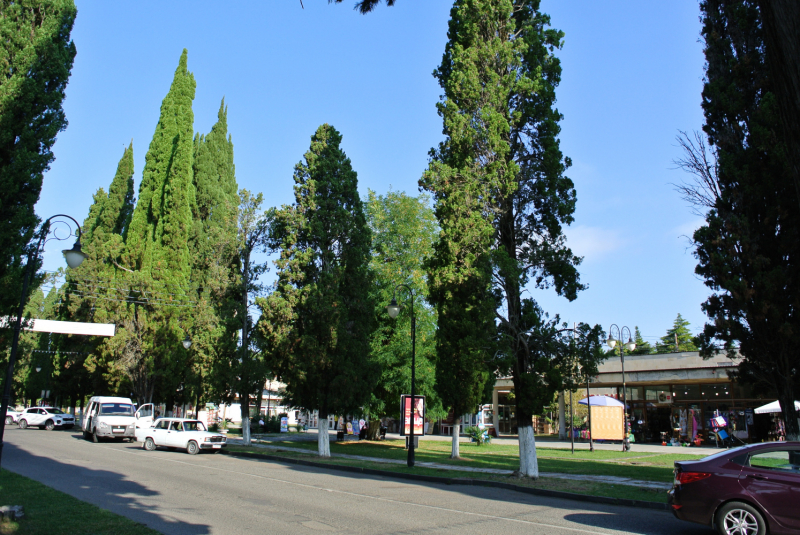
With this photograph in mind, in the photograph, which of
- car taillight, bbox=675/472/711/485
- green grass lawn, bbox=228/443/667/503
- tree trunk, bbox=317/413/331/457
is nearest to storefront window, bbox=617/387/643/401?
green grass lawn, bbox=228/443/667/503

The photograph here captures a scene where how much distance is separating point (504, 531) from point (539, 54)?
14962 millimetres

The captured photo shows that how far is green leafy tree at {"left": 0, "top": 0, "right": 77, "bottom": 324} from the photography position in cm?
1631

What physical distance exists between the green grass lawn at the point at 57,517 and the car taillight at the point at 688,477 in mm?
7871

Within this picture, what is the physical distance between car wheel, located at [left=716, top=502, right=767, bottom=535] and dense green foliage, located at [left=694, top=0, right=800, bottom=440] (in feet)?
24.4

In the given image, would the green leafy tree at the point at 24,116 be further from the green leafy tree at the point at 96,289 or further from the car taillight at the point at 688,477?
the green leafy tree at the point at 96,289

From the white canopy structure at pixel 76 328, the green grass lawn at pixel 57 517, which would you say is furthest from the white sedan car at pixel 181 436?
the green grass lawn at pixel 57 517

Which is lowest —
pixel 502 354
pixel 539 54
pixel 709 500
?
pixel 709 500

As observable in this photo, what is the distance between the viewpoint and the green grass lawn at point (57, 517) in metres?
7.43

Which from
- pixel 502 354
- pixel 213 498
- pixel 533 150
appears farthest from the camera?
pixel 533 150

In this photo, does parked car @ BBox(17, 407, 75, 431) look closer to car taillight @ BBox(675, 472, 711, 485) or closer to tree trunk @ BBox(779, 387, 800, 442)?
car taillight @ BBox(675, 472, 711, 485)

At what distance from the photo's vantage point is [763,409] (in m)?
25.7

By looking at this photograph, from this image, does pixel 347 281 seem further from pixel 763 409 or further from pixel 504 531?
pixel 763 409

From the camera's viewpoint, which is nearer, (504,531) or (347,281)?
(504,531)

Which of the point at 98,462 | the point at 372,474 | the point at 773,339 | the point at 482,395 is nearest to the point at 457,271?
the point at 482,395
